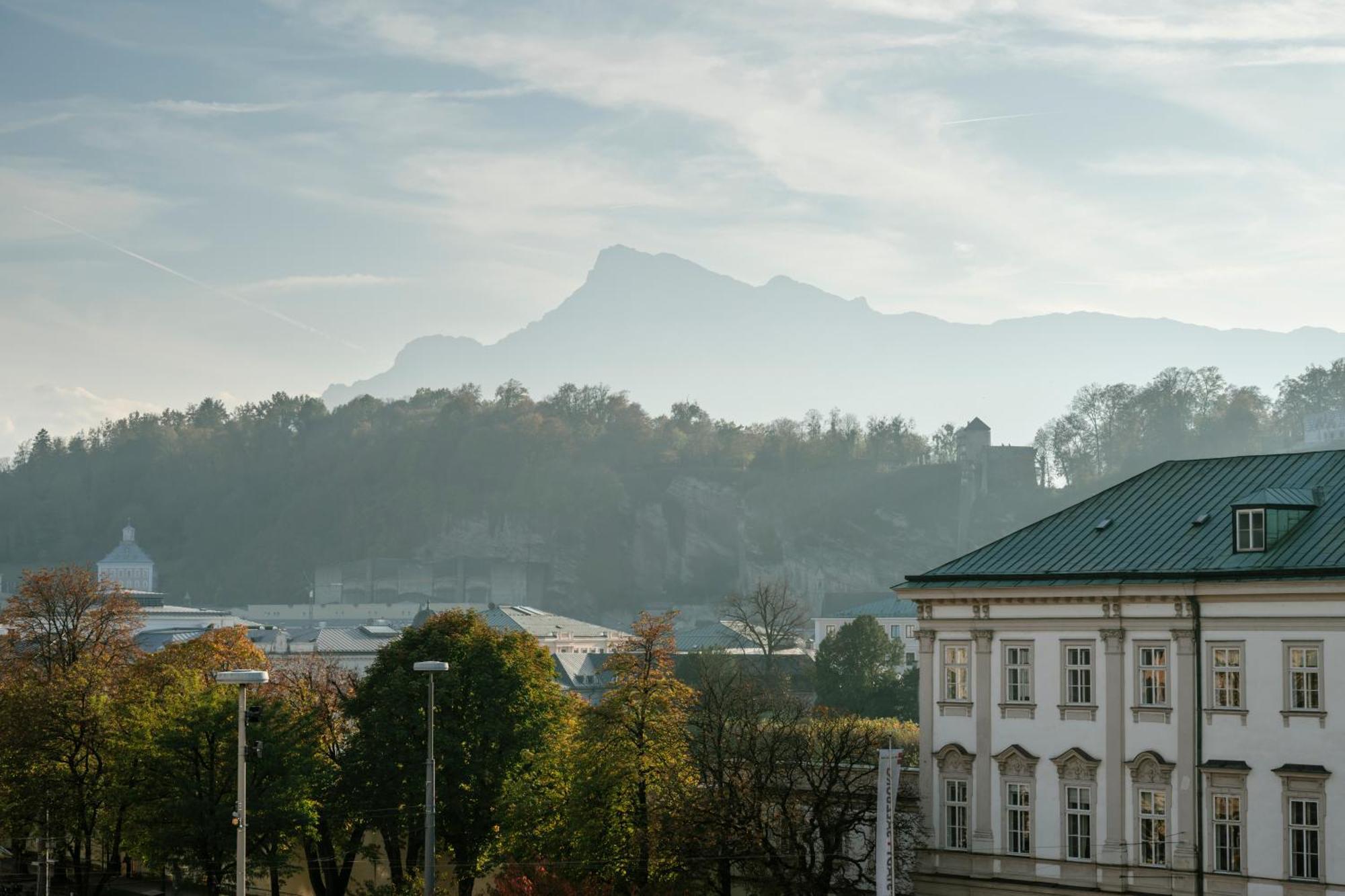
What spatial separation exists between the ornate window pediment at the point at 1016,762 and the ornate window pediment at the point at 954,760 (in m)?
0.99

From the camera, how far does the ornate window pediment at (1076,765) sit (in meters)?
45.9

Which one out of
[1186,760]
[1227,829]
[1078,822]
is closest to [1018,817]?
[1078,822]

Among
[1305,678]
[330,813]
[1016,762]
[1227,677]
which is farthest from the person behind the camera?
[330,813]

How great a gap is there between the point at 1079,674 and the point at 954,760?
473 centimetres

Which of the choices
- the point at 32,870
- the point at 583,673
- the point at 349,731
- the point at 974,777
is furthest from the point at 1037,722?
the point at 583,673

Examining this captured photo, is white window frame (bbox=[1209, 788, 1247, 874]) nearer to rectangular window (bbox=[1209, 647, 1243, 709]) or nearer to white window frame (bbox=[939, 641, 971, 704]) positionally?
rectangular window (bbox=[1209, 647, 1243, 709])

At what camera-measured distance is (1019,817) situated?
156 ft

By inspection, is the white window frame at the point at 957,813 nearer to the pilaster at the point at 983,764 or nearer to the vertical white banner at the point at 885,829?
the pilaster at the point at 983,764

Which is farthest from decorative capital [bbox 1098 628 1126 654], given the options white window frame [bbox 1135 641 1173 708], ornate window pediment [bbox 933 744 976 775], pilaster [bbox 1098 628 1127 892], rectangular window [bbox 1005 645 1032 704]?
ornate window pediment [bbox 933 744 976 775]

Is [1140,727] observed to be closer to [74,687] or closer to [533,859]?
[533,859]

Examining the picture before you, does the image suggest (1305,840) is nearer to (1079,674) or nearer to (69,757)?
(1079,674)

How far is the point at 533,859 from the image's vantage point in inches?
2136

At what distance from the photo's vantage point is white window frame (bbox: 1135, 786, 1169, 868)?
4444 cm

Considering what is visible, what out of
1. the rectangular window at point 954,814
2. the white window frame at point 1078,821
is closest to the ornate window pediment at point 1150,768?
the white window frame at point 1078,821
